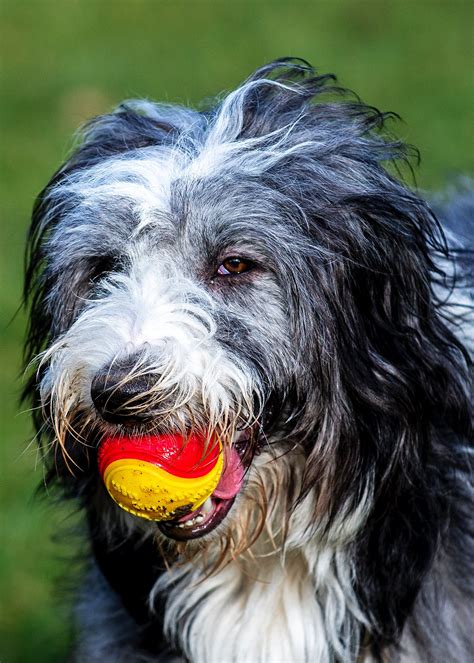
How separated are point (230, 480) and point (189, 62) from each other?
702cm

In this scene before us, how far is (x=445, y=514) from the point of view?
10.00ft

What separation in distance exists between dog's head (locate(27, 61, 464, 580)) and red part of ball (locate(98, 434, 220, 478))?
0.09 feet

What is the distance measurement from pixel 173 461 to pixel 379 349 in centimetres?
51

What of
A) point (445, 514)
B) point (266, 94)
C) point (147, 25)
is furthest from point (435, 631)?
point (147, 25)

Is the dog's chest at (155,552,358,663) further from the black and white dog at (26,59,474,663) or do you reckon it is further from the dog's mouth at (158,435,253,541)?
the dog's mouth at (158,435,253,541)

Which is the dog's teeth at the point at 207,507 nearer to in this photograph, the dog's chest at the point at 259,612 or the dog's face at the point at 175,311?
the dog's face at the point at 175,311

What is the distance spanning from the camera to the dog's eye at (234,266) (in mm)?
2783

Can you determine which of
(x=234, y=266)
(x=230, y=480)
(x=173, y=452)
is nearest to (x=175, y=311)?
(x=234, y=266)

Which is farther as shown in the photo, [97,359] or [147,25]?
[147,25]

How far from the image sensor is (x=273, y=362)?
274 cm

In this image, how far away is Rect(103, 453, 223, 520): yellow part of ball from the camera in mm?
2705

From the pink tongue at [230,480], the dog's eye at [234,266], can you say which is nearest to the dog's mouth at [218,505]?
the pink tongue at [230,480]

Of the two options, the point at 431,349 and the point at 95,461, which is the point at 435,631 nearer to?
the point at 431,349

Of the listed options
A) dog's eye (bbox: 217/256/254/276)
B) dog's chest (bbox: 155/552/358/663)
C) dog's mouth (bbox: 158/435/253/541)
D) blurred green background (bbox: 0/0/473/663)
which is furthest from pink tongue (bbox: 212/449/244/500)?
blurred green background (bbox: 0/0/473/663)
